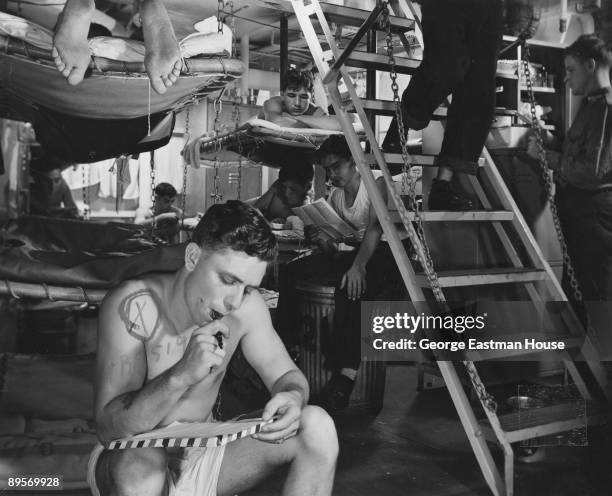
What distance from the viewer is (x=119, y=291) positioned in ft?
6.29

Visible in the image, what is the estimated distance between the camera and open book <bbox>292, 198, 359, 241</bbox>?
13.8ft

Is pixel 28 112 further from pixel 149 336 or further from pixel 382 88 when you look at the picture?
pixel 382 88

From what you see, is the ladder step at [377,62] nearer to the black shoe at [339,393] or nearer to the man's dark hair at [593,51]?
the man's dark hair at [593,51]

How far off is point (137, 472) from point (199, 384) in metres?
0.39

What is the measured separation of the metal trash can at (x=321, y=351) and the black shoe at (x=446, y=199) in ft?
3.10

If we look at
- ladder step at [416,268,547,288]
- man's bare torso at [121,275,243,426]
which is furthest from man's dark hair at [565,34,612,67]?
Answer: man's bare torso at [121,275,243,426]

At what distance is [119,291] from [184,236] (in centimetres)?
517

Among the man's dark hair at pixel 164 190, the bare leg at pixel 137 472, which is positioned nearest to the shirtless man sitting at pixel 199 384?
the bare leg at pixel 137 472

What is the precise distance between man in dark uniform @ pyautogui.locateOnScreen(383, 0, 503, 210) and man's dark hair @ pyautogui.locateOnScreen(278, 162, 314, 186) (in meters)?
2.39

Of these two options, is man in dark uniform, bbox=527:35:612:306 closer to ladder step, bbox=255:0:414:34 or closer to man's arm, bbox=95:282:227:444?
ladder step, bbox=255:0:414:34

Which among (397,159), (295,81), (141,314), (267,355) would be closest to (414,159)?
(397,159)

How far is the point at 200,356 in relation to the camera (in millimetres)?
1599

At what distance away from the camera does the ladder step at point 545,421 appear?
2.76m

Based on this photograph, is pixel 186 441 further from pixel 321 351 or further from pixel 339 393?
pixel 321 351
